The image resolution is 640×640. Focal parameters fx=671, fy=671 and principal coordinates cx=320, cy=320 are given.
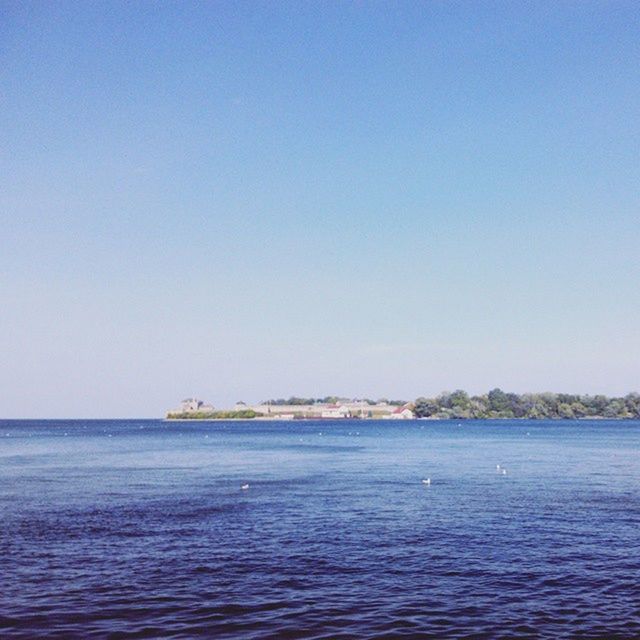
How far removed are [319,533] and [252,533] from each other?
423 centimetres

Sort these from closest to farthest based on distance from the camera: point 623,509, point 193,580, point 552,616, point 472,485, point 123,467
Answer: point 552,616
point 193,580
point 623,509
point 472,485
point 123,467

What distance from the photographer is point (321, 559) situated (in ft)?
115

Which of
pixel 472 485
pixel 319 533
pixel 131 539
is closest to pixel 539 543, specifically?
pixel 319 533

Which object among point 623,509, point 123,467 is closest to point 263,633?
point 623,509

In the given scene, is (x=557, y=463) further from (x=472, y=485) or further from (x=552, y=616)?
(x=552, y=616)

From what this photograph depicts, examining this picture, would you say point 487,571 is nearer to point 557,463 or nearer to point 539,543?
point 539,543

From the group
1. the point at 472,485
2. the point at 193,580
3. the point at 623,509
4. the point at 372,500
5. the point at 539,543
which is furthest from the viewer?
the point at 472,485

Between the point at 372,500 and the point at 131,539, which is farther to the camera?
the point at 372,500

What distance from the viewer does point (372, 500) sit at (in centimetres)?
5625

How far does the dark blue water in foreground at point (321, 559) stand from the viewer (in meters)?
25.9

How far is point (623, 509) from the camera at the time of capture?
51375 mm

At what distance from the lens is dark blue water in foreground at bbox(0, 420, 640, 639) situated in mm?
25859

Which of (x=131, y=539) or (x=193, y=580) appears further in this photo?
(x=131, y=539)

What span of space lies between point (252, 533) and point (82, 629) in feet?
58.4
